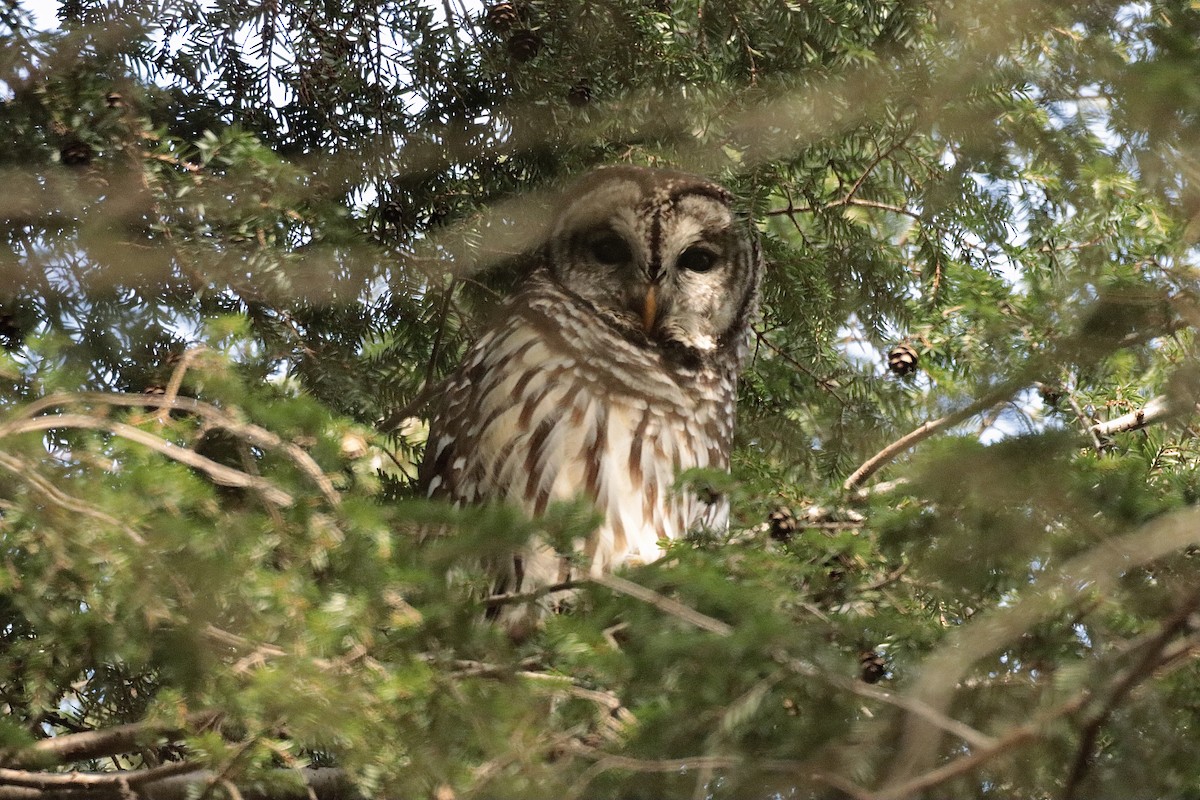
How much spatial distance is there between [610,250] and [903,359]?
1.11 metres

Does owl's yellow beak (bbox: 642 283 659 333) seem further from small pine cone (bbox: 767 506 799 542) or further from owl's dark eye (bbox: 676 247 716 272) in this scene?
small pine cone (bbox: 767 506 799 542)

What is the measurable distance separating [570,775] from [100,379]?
2076 mm

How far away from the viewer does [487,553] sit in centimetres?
197

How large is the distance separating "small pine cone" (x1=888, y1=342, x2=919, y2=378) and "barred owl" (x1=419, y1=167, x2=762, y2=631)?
572mm

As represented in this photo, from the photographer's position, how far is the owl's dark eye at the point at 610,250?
409cm

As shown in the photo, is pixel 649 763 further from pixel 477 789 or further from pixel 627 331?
pixel 627 331

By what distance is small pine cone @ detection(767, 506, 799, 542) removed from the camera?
2.60 meters

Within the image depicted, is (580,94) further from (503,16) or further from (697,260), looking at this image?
(697,260)

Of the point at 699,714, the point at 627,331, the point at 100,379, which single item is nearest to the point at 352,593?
the point at 699,714

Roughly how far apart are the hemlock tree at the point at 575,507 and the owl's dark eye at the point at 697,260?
0.24 m

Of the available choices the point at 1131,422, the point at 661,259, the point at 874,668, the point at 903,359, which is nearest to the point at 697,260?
the point at 661,259

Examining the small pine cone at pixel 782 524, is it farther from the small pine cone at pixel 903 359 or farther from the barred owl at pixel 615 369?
the small pine cone at pixel 903 359

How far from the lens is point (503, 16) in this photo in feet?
11.2

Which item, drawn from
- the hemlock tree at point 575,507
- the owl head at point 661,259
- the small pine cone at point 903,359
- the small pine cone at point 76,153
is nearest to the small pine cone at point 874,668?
the hemlock tree at point 575,507
